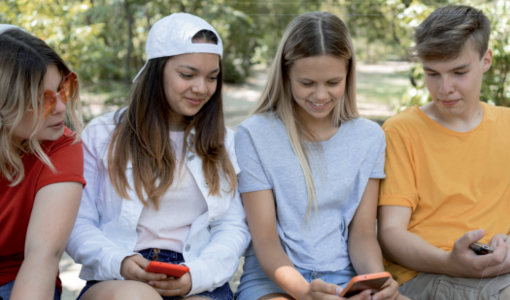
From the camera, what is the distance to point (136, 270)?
5.74ft

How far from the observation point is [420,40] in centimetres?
218

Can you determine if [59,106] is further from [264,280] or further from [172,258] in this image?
[264,280]

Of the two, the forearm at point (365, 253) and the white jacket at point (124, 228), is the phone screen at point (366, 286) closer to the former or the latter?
the forearm at point (365, 253)

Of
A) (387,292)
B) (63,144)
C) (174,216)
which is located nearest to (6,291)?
(63,144)

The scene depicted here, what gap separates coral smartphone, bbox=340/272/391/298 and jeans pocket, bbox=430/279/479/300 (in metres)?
0.38

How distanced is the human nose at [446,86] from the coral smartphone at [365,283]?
881 mm

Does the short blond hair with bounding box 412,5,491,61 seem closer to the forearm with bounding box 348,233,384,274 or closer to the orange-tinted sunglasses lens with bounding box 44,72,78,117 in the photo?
the forearm with bounding box 348,233,384,274

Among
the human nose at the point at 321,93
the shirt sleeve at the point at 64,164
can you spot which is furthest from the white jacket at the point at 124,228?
the human nose at the point at 321,93

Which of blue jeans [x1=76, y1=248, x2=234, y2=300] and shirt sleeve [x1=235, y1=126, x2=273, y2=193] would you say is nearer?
blue jeans [x1=76, y1=248, x2=234, y2=300]

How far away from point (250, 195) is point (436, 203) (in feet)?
2.76

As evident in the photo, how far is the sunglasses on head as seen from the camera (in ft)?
5.55

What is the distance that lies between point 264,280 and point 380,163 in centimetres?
76

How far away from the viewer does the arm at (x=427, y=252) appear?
1.80m

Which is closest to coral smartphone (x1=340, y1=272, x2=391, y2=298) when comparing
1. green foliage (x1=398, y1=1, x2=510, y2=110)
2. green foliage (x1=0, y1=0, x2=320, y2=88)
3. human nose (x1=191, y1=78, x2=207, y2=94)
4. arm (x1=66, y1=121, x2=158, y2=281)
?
arm (x1=66, y1=121, x2=158, y2=281)
